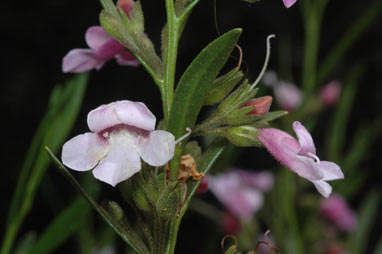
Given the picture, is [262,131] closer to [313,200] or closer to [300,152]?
[300,152]

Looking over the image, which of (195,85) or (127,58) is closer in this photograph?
(195,85)

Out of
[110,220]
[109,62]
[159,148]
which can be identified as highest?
[159,148]

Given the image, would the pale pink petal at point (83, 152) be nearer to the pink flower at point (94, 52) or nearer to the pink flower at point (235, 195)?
the pink flower at point (94, 52)

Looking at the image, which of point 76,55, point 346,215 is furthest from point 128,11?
point 346,215

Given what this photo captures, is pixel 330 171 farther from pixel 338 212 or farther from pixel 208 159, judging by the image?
pixel 338 212

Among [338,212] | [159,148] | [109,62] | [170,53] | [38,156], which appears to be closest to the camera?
[159,148]

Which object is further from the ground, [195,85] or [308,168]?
[195,85]

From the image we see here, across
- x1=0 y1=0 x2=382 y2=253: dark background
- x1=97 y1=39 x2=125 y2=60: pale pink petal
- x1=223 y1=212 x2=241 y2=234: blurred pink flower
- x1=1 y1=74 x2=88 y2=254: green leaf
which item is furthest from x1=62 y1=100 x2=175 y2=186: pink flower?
x1=0 y1=0 x2=382 y2=253: dark background

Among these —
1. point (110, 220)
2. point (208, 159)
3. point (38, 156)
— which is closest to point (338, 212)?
point (38, 156)
